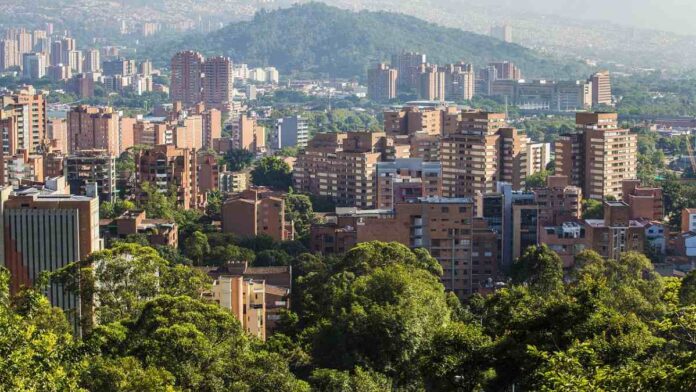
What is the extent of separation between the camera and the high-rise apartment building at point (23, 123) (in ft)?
111

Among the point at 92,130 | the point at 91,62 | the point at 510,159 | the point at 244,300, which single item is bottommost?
the point at 244,300

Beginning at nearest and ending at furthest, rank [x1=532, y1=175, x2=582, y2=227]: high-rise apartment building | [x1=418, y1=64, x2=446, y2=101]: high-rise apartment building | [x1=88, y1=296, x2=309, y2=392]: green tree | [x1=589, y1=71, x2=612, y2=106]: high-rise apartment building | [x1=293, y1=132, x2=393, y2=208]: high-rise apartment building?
1. [x1=88, y1=296, x2=309, y2=392]: green tree
2. [x1=532, y1=175, x2=582, y2=227]: high-rise apartment building
3. [x1=293, y1=132, x2=393, y2=208]: high-rise apartment building
4. [x1=589, y1=71, x2=612, y2=106]: high-rise apartment building
5. [x1=418, y1=64, x2=446, y2=101]: high-rise apartment building

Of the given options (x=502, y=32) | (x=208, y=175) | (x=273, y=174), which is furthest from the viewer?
(x=502, y=32)

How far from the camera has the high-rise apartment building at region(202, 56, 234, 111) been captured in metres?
63.6

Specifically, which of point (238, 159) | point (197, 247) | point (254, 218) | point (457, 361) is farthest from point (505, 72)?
point (457, 361)

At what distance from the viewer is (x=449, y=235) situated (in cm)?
2170

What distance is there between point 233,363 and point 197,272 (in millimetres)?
4067

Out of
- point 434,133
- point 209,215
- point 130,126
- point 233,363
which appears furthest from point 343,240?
point 130,126

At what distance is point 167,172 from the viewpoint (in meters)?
29.8

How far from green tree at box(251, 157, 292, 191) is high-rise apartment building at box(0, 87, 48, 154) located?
16.6 ft

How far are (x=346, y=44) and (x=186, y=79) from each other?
28.3m

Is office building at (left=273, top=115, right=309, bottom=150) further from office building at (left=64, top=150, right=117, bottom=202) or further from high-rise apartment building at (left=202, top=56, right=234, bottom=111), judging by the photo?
office building at (left=64, top=150, right=117, bottom=202)

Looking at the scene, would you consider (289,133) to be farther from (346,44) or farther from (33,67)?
(346,44)

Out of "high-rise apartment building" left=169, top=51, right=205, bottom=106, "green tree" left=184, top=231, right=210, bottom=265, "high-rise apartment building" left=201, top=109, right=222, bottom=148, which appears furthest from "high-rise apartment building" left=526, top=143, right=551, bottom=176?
"high-rise apartment building" left=169, top=51, right=205, bottom=106
